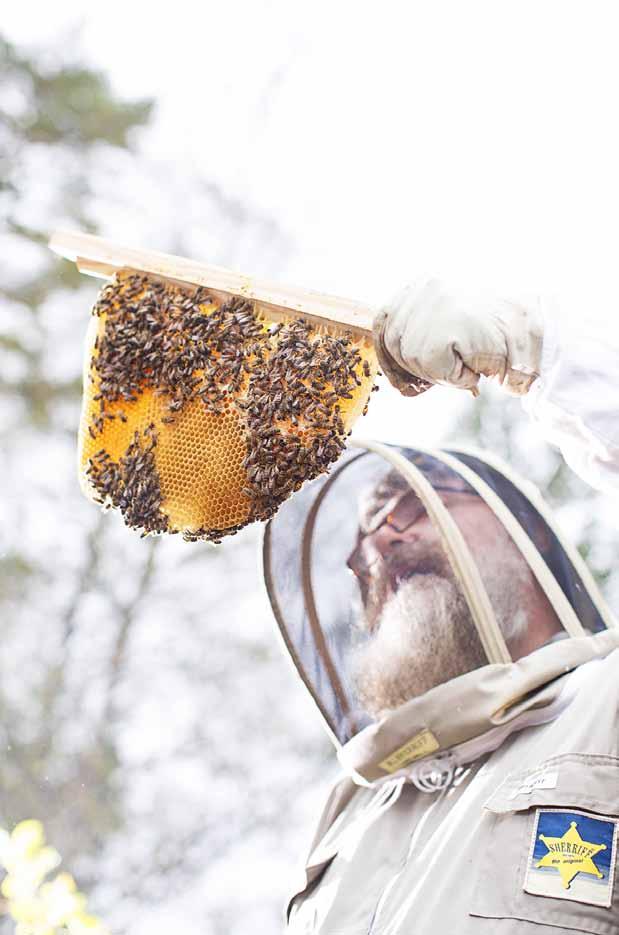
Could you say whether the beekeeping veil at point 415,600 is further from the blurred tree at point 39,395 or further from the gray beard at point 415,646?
the blurred tree at point 39,395

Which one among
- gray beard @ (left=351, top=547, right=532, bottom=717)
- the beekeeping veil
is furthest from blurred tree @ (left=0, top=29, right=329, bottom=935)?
gray beard @ (left=351, top=547, right=532, bottom=717)

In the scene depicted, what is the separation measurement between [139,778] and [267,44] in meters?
3.98

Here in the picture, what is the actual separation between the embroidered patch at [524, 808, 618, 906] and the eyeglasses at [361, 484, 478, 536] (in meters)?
0.77

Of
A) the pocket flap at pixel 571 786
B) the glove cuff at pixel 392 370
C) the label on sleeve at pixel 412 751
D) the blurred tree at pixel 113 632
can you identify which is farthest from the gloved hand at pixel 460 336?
the blurred tree at pixel 113 632

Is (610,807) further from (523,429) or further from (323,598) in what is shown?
(523,429)

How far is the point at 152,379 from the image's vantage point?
143 centimetres

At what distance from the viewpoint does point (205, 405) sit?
137 cm

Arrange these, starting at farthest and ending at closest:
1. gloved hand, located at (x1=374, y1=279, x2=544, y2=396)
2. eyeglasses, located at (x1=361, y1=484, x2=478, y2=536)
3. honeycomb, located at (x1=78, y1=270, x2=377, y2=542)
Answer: eyeglasses, located at (x1=361, y1=484, x2=478, y2=536), honeycomb, located at (x1=78, y1=270, x2=377, y2=542), gloved hand, located at (x1=374, y1=279, x2=544, y2=396)

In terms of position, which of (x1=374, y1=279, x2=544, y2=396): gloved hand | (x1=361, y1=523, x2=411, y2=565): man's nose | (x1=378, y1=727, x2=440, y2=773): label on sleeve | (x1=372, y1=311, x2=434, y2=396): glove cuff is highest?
(x1=374, y1=279, x2=544, y2=396): gloved hand

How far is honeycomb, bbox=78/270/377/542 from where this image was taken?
133cm

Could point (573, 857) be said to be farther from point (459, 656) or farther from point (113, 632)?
point (113, 632)

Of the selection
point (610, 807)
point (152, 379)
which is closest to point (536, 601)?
point (610, 807)

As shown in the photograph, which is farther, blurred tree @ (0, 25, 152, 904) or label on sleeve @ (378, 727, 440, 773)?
A: blurred tree @ (0, 25, 152, 904)

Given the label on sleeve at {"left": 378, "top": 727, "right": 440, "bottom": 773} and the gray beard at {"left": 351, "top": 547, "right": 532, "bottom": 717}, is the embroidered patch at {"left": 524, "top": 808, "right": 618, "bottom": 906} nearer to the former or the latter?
the label on sleeve at {"left": 378, "top": 727, "right": 440, "bottom": 773}
